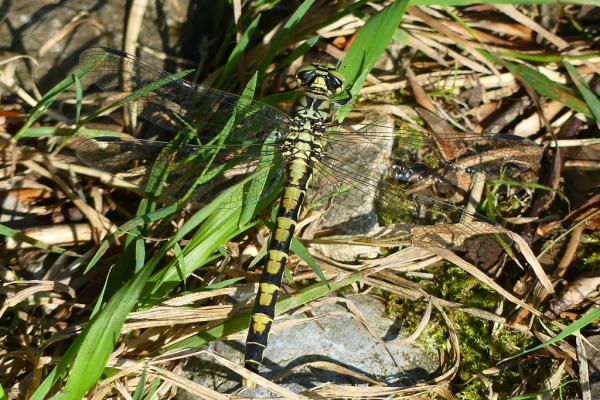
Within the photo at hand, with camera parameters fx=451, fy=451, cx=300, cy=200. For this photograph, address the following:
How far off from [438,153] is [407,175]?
18cm

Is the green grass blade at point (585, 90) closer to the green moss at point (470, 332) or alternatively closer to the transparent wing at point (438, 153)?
the transparent wing at point (438, 153)

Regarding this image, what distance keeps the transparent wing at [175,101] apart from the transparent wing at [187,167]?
0.47 ft

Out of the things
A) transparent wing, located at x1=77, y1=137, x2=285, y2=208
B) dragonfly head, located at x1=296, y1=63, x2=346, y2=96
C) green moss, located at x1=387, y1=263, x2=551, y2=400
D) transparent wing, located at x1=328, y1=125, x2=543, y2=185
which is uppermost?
dragonfly head, located at x1=296, y1=63, x2=346, y2=96

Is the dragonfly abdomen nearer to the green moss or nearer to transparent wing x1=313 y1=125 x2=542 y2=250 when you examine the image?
transparent wing x1=313 y1=125 x2=542 y2=250

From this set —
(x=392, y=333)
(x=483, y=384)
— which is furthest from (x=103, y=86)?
(x=483, y=384)

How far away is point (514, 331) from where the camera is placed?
1987 millimetres

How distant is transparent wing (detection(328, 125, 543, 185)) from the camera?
2.06m

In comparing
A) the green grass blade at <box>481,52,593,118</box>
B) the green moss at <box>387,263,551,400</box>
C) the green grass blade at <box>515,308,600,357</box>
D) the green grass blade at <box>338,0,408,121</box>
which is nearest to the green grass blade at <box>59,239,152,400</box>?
the green moss at <box>387,263,551,400</box>

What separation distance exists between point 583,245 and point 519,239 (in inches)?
19.2

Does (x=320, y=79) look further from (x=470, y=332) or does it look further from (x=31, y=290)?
(x=31, y=290)

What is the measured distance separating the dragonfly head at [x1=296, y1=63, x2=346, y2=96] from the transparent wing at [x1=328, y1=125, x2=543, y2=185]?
20 cm

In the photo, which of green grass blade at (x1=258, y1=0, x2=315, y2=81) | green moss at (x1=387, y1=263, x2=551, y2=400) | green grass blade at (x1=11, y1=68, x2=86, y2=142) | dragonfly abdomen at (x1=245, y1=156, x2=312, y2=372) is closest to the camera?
dragonfly abdomen at (x1=245, y1=156, x2=312, y2=372)

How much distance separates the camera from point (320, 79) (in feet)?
7.39

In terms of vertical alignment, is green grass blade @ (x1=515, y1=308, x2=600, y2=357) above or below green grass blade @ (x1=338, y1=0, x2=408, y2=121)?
below
